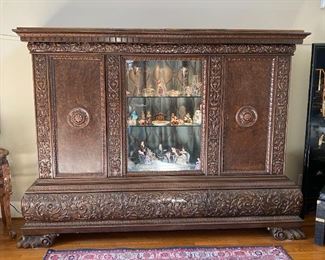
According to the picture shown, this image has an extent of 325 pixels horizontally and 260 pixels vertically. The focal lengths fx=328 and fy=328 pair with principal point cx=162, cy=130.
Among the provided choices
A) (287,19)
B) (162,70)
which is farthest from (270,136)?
(287,19)

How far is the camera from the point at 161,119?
2553 mm

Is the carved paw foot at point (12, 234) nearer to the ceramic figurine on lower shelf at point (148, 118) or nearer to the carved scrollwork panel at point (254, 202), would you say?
the ceramic figurine on lower shelf at point (148, 118)

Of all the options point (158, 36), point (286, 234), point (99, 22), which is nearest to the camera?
point (158, 36)

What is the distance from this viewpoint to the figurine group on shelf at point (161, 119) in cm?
247

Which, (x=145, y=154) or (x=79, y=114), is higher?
(x=79, y=114)

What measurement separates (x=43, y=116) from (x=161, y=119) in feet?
2.84

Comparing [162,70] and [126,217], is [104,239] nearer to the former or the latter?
[126,217]

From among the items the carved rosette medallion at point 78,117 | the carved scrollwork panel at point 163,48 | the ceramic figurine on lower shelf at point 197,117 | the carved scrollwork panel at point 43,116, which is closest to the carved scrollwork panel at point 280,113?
the carved scrollwork panel at point 163,48

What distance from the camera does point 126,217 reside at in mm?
2361

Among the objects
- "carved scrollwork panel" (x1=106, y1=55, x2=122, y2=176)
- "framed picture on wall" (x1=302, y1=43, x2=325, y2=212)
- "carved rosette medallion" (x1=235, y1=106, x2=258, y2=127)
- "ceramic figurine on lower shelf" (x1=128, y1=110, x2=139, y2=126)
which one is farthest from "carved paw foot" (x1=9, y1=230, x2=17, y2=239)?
"framed picture on wall" (x1=302, y1=43, x2=325, y2=212)

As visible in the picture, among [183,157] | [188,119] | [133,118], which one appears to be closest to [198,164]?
[183,157]

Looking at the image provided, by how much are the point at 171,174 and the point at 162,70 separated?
0.78 metres

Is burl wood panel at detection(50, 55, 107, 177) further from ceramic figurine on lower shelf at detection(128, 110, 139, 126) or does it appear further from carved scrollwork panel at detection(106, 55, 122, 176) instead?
ceramic figurine on lower shelf at detection(128, 110, 139, 126)

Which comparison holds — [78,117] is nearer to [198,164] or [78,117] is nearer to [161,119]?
[161,119]
